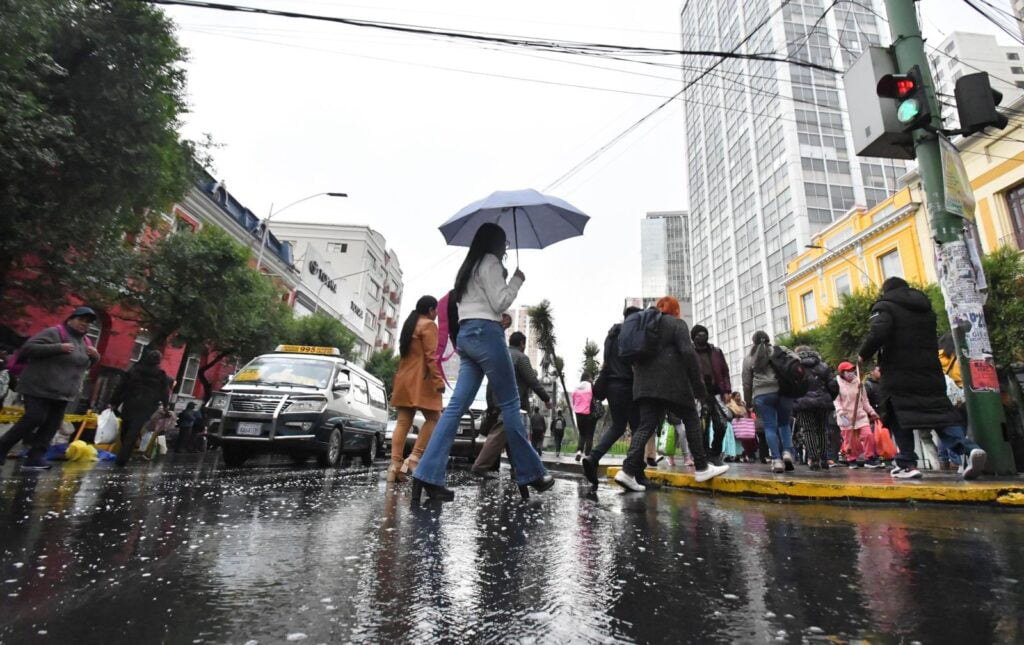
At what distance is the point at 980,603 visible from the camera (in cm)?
157

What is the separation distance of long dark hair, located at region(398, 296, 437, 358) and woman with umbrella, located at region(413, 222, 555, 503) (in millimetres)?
1448

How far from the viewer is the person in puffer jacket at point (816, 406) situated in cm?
681

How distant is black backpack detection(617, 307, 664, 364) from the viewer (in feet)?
15.1

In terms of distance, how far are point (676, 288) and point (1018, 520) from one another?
298 ft

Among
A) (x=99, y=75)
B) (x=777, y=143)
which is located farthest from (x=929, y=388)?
(x=777, y=143)

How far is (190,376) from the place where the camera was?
1030 inches

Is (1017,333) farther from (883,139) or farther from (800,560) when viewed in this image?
(800,560)

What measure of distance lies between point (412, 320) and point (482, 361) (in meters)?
1.74

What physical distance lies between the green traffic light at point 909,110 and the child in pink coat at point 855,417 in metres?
4.29

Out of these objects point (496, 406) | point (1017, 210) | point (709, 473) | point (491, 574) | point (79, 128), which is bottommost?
point (491, 574)

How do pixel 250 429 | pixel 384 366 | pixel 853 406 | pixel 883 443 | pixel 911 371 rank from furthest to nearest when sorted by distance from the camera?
pixel 384 366 → pixel 883 443 → pixel 853 406 → pixel 250 429 → pixel 911 371

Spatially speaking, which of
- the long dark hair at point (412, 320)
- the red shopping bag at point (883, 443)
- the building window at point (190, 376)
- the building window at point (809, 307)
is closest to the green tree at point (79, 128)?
the long dark hair at point (412, 320)

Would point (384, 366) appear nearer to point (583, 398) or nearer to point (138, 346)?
point (138, 346)

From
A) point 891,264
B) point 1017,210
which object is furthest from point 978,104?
point 891,264
